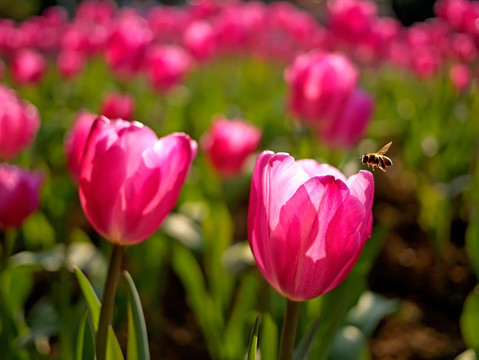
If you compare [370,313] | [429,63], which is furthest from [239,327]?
[429,63]

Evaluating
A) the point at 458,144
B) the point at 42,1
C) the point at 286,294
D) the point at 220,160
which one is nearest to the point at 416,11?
the point at 42,1

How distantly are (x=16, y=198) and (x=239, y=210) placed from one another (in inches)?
68.4

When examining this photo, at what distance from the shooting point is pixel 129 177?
74 centimetres

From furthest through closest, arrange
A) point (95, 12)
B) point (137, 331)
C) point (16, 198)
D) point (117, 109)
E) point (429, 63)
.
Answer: point (95, 12), point (429, 63), point (117, 109), point (16, 198), point (137, 331)

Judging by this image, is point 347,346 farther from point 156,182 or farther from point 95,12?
point 95,12

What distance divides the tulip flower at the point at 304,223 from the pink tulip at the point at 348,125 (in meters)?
1.03

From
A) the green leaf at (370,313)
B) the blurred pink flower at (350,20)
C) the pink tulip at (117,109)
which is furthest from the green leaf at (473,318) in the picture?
the blurred pink flower at (350,20)

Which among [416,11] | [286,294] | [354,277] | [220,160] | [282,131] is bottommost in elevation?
[416,11]

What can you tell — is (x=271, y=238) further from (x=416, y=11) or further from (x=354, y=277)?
(x=416, y=11)

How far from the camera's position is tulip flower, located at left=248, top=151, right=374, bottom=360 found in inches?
25.1

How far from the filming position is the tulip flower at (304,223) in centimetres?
64

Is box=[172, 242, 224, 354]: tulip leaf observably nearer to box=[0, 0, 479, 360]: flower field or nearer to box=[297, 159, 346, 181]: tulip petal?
box=[0, 0, 479, 360]: flower field

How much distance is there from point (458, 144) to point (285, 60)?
346 cm

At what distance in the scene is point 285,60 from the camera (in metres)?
6.03
